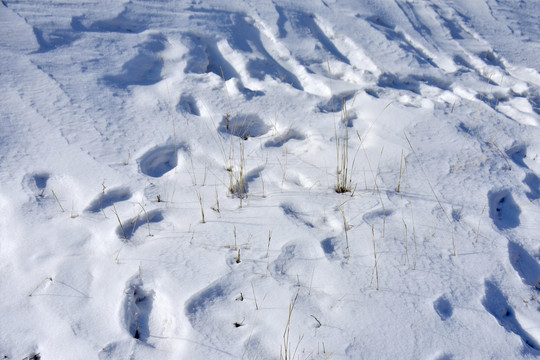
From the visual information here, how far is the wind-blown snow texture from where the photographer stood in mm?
1721

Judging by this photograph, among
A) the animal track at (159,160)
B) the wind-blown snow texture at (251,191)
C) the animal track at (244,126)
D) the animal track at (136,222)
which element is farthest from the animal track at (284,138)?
the animal track at (136,222)

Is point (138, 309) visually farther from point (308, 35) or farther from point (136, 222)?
point (308, 35)

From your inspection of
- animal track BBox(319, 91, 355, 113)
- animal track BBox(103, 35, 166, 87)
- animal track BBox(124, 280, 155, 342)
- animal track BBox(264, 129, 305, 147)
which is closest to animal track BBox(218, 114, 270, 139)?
animal track BBox(264, 129, 305, 147)

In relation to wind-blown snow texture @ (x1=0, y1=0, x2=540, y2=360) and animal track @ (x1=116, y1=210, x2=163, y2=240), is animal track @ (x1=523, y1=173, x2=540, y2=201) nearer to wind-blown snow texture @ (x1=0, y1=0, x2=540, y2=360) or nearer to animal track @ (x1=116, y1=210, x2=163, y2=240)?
wind-blown snow texture @ (x1=0, y1=0, x2=540, y2=360)

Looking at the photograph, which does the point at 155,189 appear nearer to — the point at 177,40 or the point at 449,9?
the point at 177,40

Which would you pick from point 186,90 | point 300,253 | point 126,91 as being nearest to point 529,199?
point 300,253

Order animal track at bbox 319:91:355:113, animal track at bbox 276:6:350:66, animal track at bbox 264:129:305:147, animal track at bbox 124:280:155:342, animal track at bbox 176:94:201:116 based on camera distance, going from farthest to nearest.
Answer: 1. animal track at bbox 276:6:350:66
2. animal track at bbox 319:91:355:113
3. animal track at bbox 176:94:201:116
4. animal track at bbox 264:129:305:147
5. animal track at bbox 124:280:155:342

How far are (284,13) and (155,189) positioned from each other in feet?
8.65

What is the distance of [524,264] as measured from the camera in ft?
7.00

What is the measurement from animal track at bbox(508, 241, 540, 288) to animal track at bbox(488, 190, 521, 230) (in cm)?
15

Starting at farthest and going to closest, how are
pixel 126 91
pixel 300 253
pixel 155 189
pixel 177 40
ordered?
pixel 177 40
pixel 126 91
pixel 155 189
pixel 300 253

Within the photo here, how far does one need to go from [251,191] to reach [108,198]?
734 mm

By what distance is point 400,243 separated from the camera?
212cm

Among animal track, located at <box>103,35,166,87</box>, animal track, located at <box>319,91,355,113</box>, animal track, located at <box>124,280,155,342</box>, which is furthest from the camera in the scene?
animal track, located at <box>319,91,355,113</box>
